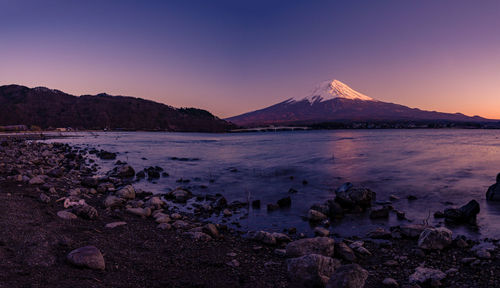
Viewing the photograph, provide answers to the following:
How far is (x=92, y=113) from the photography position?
141125 millimetres

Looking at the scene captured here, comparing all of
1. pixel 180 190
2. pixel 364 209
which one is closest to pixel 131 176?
pixel 180 190

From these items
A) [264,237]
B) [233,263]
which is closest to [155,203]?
[264,237]

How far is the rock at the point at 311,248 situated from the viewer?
259 inches

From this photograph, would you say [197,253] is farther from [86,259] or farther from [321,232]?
[321,232]

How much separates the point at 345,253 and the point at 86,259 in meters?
5.38

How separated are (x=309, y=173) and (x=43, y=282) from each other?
19942 mm

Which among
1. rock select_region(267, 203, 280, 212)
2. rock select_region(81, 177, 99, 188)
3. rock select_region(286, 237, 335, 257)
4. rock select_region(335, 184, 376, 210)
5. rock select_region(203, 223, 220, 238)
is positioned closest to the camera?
rock select_region(286, 237, 335, 257)

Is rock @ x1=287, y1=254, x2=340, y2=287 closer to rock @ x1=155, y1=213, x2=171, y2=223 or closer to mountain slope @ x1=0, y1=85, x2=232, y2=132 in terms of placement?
rock @ x1=155, y1=213, x2=171, y2=223

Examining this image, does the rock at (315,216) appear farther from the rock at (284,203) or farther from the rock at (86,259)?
the rock at (86,259)

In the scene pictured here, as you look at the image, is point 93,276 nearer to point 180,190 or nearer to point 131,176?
point 180,190

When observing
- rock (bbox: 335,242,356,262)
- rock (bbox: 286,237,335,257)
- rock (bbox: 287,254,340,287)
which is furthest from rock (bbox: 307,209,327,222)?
rock (bbox: 287,254,340,287)

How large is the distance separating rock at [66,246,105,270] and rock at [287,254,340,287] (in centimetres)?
340

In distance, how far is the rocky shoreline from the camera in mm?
4816

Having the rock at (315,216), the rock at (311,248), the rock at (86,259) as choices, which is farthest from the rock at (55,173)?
the rock at (311,248)
